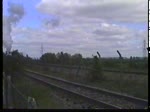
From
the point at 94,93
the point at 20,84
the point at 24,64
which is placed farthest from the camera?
the point at 94,93

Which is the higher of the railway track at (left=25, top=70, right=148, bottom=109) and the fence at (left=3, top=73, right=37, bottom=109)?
the fence at (left=3, top=73, right=37, bottom=109)

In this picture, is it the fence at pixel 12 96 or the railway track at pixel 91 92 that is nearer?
the fence at pixel 12 96

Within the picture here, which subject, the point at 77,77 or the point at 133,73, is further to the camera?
the point at 133,73

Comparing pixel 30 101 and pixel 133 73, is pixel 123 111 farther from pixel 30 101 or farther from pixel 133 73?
pixel 133 73

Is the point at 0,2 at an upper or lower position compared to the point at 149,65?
upper

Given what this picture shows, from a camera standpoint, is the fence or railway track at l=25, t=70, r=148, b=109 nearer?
the fence

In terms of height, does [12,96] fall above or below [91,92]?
above

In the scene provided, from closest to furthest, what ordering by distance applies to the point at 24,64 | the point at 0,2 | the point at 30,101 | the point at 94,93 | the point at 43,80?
the point at 0,2, the point at 30,101, the point at 24,64, the point at 43,80, the point at 94,93

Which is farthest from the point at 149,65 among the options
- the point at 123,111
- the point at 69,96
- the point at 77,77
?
the point at 77,77

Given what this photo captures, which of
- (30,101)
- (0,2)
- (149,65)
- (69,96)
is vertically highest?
(0,2)

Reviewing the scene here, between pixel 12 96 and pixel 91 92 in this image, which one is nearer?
Answer: pixel 12 96

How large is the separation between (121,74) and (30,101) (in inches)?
613

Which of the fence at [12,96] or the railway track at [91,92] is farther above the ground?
the fence at [12,96]

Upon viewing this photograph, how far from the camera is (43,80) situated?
14680mm
